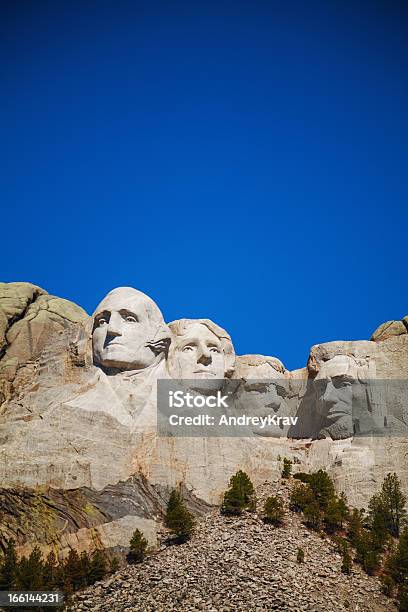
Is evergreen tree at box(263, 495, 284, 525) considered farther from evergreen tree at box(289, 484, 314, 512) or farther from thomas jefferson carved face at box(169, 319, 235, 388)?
thomas jefferson carved face at box(169, 319, 235, 388)

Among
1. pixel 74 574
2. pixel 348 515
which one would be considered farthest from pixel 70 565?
pixel 348 515

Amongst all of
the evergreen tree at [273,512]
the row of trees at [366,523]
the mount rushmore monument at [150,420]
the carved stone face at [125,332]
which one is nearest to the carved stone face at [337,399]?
the mount rushmore monument at [150,420]

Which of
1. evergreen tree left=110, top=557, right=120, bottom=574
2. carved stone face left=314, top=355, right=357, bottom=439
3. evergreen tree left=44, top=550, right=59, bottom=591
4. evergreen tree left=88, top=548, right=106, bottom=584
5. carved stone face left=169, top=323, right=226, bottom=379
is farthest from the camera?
carved stone face left=314, top=355, right=357, bottom=439

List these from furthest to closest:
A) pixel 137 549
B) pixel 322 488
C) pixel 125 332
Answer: pixel 125 332, pixel 322 488, pixel 137 549

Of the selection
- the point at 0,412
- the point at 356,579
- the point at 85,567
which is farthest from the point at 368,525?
the point at 0,412

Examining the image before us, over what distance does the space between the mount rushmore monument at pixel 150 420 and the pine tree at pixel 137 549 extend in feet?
1.88

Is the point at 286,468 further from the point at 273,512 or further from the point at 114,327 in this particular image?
the point at 114,327

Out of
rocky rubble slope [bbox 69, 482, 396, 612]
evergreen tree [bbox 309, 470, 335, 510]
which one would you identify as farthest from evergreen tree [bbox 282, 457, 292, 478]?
rocky rubble slope [bbox 69, 482, 396, 612]

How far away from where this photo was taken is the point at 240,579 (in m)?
32.8

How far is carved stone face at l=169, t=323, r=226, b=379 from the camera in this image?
40312 millimetres

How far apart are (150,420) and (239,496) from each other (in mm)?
3726

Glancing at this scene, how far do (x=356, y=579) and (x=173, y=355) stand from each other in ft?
32.7

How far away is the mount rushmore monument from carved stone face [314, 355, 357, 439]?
4 centimetres

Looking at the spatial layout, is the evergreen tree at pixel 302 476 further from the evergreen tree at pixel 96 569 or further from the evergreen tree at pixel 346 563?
the evergreen tree at pixel 96 569
